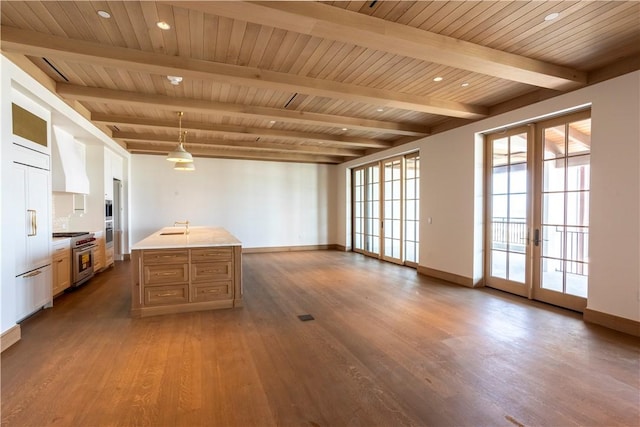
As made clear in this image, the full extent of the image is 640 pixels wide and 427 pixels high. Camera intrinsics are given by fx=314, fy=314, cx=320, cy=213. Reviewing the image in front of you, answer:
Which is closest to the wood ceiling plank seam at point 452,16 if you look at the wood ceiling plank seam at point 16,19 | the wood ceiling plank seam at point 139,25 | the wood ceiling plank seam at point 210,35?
the wood ceiling plank seam at point 210,35

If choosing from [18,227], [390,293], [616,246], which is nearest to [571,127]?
[616,246]

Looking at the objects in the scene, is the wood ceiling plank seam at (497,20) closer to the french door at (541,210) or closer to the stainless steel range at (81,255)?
the french door at (541,210)

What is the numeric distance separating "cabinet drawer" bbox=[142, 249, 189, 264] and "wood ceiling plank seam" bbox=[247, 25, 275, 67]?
7.90ft

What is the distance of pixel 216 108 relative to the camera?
4672 millimetres

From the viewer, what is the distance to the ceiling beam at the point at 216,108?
4082mm

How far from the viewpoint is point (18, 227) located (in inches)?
128

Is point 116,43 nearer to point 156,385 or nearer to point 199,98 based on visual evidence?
point 199,98

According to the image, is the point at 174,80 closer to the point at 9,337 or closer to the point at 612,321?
the point at 9,337

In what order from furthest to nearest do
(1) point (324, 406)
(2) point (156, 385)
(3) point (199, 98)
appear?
(3) point (199, 98) → (2) point (156, 385) → (1) point (324, 406)

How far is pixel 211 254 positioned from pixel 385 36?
3.18 meters

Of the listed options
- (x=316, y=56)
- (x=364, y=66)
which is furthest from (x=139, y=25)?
(x=364, y=66)

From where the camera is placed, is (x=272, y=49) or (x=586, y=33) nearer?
(x=586, y=33)

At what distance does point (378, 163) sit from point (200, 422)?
709 cm

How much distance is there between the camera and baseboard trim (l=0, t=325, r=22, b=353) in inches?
113
